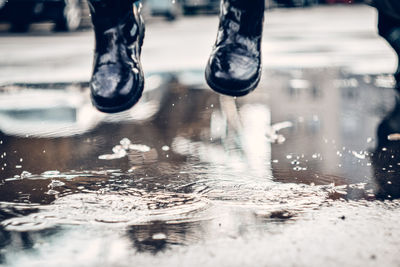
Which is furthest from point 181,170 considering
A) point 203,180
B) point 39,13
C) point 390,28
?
point 39,13

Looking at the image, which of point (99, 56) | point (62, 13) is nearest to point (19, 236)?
point (99, 56)

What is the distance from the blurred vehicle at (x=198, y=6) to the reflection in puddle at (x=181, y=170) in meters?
16.3

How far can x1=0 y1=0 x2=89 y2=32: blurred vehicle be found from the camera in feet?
39.7

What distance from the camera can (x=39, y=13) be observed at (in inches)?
476

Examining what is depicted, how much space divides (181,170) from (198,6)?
1883cm

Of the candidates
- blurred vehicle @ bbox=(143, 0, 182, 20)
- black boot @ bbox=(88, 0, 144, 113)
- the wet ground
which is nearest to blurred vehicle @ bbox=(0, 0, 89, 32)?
blurred vehicle @ bbox=(143, 0, 182, 20)

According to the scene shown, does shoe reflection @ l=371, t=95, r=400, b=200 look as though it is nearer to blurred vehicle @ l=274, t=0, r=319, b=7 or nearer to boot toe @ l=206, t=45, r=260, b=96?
boot toe @ l=206, t=45, r=260, b=96

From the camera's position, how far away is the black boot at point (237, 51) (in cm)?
260

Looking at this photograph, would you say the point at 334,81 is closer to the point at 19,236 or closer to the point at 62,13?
the point at 19,236

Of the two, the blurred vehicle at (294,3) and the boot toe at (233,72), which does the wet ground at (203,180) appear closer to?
the boot toe at (233,72)

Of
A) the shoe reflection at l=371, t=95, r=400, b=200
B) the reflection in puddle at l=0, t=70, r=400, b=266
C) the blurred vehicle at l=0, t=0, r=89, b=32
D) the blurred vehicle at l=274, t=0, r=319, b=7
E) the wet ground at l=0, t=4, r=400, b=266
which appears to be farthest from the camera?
the blurred vehicle at l=274, t=0, r=319, b=7

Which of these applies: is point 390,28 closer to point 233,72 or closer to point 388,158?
point 388,158

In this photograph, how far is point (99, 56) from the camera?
2.62 metres

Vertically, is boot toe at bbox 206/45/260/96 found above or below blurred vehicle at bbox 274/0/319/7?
above
